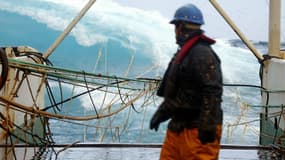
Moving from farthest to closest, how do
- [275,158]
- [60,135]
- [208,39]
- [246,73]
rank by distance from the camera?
1. [246,73]
2. [60,135]
3. [275,158]
4. [208,39]

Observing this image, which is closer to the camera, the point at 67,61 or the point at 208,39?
the point at 208,39

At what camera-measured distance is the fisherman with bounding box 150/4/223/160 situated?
12.1ft

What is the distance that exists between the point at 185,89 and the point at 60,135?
8607mm

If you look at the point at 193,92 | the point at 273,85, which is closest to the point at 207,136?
the point at 193,92

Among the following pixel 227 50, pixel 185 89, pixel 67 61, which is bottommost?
pixel 185 89

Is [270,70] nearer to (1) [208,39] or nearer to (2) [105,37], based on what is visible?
(1) [208,39]

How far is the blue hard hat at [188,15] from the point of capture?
379 cm

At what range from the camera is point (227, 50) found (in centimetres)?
2806

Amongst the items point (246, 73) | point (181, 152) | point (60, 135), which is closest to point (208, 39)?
point (181, 152)

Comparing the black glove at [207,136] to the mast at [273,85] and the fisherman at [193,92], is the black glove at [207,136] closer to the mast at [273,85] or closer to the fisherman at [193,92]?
the fisherman at [193,92]

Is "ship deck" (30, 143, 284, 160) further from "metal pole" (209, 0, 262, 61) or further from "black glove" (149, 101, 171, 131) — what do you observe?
"black glove" (149, 101, 171, 131)

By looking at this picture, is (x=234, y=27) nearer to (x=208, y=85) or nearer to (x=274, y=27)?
(x=274, y=27)

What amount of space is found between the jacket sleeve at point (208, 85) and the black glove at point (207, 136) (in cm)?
2

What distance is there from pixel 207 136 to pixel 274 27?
5.12 meters
